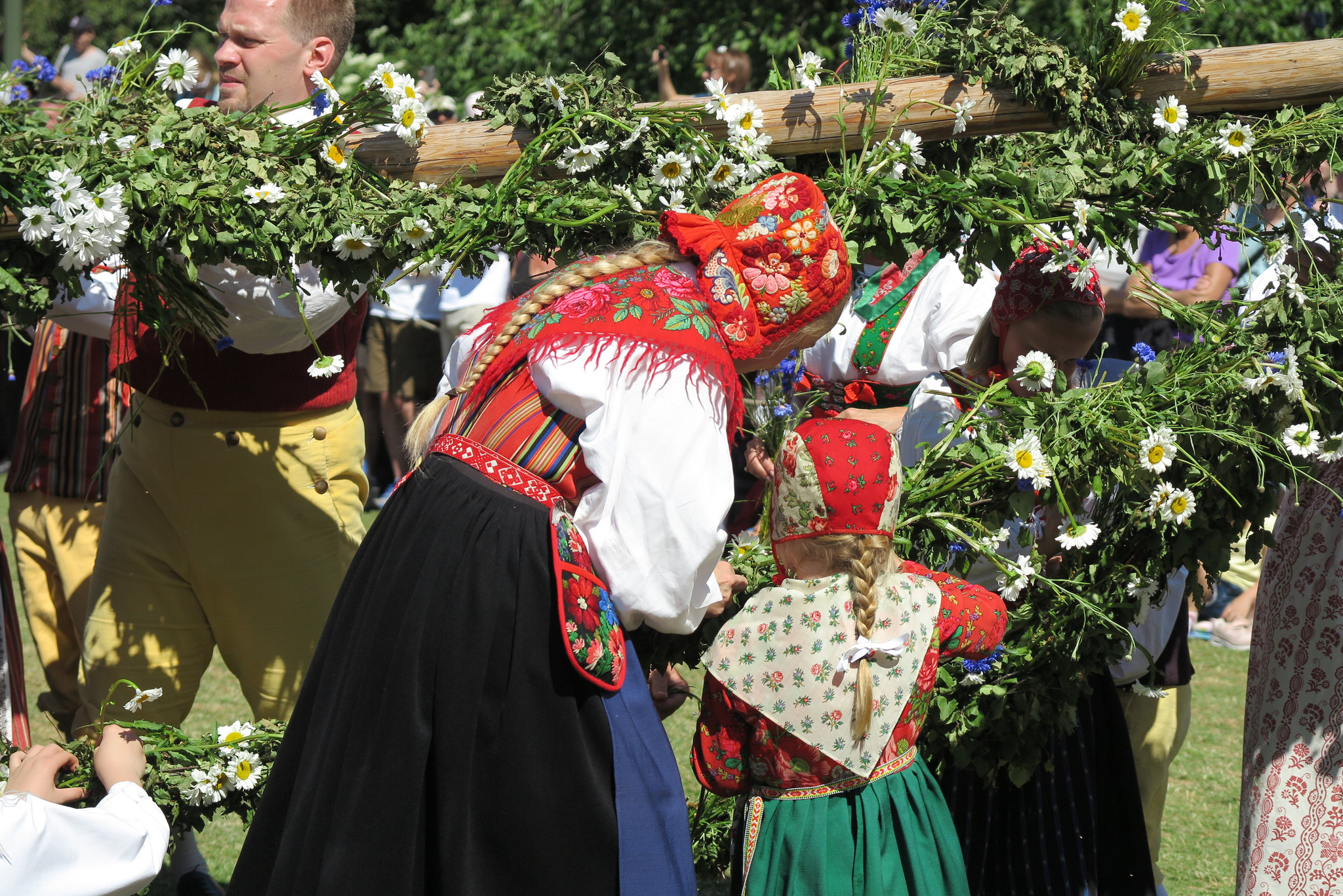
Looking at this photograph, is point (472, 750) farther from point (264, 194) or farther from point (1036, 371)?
point (1036, 371)

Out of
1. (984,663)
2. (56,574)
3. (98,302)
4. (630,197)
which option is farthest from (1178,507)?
(56,574)

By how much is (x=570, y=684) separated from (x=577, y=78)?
125cm

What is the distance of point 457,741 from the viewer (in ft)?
7.28

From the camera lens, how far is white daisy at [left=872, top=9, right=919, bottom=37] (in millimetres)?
2910

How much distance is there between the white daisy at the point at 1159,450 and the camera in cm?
275

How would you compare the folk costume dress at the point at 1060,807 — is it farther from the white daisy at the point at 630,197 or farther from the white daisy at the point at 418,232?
the white daisy at the point at 418,232

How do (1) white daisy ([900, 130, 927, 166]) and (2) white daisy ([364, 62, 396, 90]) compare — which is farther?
(1) white daisy ([900, 130, 927, 166])

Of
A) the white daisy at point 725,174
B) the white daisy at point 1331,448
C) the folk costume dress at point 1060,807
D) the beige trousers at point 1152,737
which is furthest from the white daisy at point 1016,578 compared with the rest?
the white daisy at point 725,174

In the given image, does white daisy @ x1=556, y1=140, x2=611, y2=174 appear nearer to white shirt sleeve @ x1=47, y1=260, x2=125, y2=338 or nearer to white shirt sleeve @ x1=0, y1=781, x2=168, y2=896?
white shirt sleeve @ x1=47, y1=260, x2=125, y2=338

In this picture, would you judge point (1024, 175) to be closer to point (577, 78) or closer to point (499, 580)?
point (577, 78)

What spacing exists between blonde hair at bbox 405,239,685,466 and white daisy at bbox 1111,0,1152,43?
105cm

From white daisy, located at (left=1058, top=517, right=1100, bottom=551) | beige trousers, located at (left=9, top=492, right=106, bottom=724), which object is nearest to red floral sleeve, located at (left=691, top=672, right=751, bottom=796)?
white daisy, located at (left=1058, top=517, right=1100, bottom=551)

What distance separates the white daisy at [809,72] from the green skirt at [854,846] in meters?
1.45

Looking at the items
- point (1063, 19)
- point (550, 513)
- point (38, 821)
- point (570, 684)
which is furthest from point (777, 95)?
point (1063, 19)
